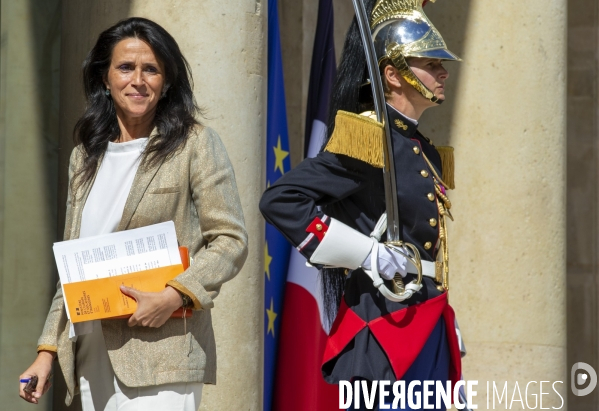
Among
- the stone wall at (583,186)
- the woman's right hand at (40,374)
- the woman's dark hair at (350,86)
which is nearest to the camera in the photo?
the woman's right hand at (40,374)

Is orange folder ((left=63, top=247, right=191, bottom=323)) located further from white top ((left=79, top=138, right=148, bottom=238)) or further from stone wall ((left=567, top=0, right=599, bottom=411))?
stone wall ((left=567, top=0, right=599, bottom=411))

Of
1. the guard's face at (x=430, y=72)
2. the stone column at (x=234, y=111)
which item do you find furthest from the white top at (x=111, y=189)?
the stone column at (x=234, y=111)

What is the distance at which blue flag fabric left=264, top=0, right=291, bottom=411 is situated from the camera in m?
5.98

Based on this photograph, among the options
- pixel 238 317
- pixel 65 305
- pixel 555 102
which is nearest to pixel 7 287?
pixel 238 317

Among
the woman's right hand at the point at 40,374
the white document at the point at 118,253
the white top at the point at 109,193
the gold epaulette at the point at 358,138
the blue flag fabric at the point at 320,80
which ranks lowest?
the woman's right hand at the point at 40,374

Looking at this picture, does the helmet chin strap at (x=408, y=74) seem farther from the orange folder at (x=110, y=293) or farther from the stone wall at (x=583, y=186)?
the stone wall at (x=583, y=186)

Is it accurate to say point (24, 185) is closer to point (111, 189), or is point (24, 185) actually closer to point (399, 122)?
point (111, 189)

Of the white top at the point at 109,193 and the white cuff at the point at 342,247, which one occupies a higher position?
the white top at the point at 109,193

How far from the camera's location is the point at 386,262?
11.7ft

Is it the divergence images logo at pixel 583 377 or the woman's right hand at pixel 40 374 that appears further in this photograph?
the divergence images logo at pixel 583 377

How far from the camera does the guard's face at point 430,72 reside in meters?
3.85

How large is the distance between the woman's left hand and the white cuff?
1.71 feet

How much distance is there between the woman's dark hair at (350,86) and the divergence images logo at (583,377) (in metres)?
3.52

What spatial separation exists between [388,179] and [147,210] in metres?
0.78
